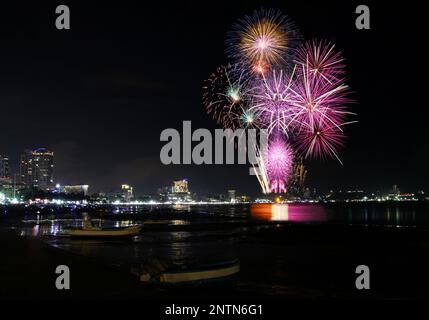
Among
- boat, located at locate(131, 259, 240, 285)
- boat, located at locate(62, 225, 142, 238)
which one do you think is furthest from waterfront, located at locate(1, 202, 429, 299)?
boat, located at locate(62, 225, 142, 238)

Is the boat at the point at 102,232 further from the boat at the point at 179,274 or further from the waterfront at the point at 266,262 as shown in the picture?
the boat at the point at 179,274

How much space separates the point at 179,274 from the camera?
18953 millimetres

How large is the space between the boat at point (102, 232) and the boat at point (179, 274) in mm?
27039

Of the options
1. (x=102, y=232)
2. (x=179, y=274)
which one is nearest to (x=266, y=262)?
(x=179, y=274)

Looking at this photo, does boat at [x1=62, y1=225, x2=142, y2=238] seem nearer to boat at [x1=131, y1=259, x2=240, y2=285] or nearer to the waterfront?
the waterfront

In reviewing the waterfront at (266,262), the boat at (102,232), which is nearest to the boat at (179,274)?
the waterfront at (266,262)

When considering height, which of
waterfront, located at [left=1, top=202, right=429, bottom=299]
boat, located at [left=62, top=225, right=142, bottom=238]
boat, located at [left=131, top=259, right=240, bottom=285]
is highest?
boat, located at [left=131, top=259, right=240, bottom=285]

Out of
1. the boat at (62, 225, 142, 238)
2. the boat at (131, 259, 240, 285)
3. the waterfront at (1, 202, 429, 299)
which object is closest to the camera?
the boat at (131, 259, 240, 285)

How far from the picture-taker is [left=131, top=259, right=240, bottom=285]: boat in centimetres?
1875

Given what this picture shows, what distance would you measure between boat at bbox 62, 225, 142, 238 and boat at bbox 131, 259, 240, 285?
88.7 feet

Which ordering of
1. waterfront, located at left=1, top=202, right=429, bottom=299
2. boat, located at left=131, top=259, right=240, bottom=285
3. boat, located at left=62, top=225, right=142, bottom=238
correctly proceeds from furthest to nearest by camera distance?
boat, located at left=62, top=225, right=142, bottom=238, waterfront, located at left=1, top=202, right=429, bottom=299, boat, located at left=131, top=259, right=240, bottom=285

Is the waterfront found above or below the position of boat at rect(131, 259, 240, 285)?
below

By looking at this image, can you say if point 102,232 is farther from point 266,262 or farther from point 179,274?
point 179,274
